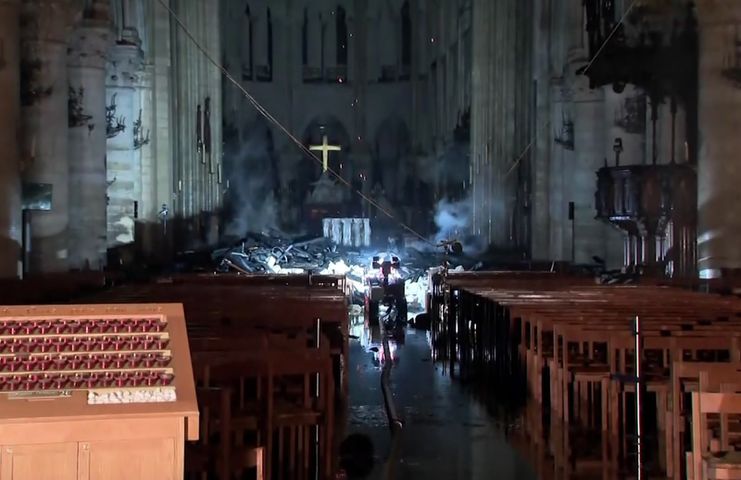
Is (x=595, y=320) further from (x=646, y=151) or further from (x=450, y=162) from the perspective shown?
(x=450, y=162)

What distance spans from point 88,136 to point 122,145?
4.80 metres

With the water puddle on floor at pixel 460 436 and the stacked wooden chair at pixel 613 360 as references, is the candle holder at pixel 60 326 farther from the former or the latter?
the water puddle on floor at pixel 460 436

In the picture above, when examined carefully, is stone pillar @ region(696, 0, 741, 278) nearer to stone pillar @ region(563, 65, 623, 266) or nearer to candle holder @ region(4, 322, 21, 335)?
stone pillar @ region(563, 65, 623, 266)

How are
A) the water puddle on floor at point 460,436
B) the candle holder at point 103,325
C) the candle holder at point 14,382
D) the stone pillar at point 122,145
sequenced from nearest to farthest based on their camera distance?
the candle holder at point 14,382
the candle holder at point 103,325
the water puddle on floor at point 460,436
the stone pillar at point 122,145

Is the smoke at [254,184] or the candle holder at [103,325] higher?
the smoke at [254,184]

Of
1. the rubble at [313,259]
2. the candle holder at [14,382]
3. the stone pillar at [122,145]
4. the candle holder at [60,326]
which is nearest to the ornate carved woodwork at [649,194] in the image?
the rubble at [313,259]

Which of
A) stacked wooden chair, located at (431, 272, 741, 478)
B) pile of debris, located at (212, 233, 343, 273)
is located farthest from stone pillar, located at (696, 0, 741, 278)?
pile of debris, located at (212, 233, 343, 273)

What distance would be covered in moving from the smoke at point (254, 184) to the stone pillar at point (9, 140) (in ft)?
102

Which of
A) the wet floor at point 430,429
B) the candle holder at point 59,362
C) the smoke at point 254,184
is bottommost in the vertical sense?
the wet floor at point 430,429

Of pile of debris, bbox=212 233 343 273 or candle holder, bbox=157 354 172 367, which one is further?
pile of debris, bbox=212 233 343 273

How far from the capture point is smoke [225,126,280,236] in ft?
155

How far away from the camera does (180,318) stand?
4641 mm

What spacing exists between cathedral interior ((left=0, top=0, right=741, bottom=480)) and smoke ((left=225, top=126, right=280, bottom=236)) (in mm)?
5541

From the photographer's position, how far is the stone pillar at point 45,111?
55.7 feet
